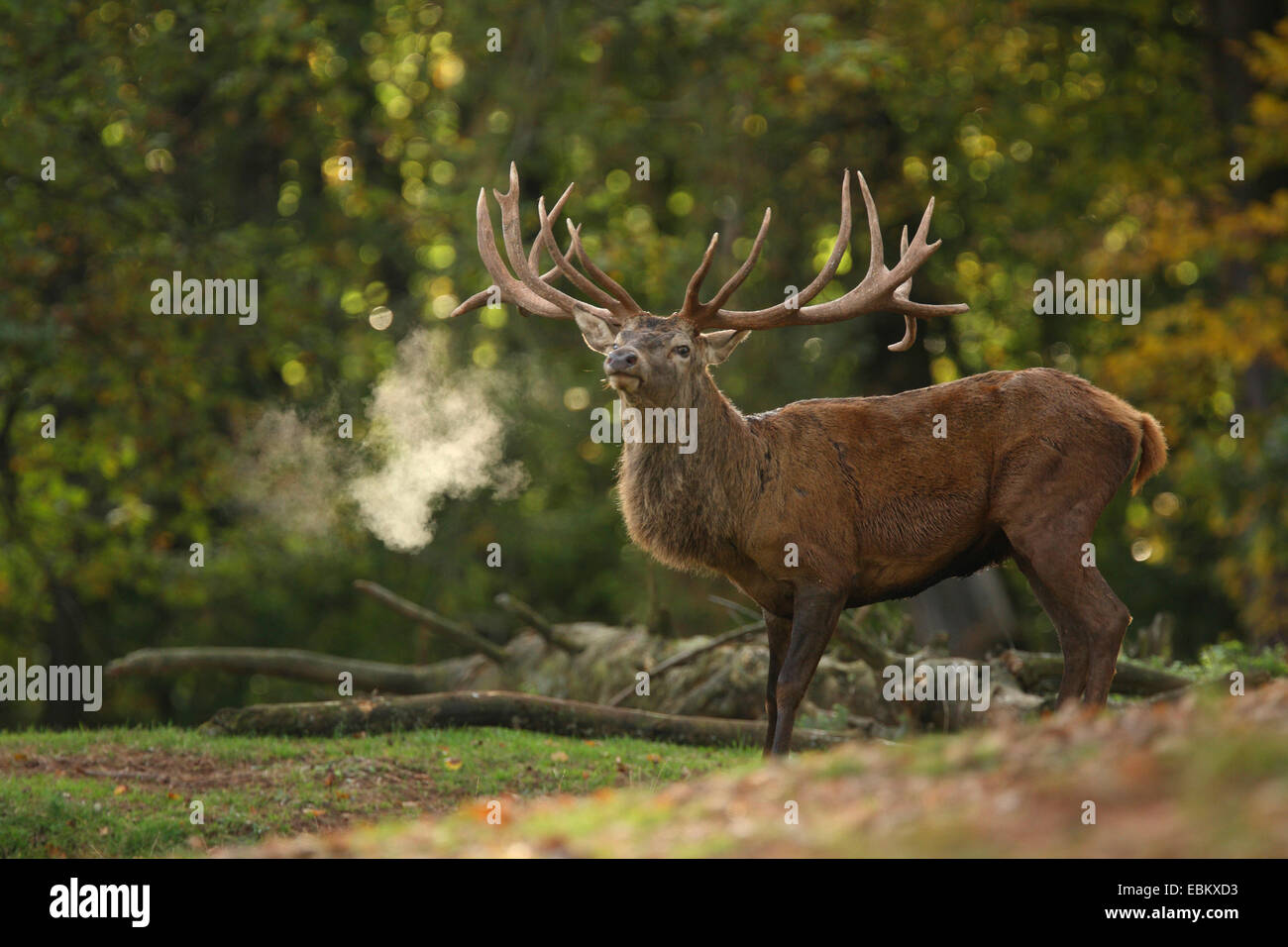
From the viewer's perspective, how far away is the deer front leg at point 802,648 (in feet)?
25.7

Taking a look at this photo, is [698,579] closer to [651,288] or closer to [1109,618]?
[651,288]

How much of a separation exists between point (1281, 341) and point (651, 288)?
727 centimetres

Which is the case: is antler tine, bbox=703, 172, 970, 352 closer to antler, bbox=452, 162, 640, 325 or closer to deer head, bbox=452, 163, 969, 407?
deer head, bbox=452, 163, 969, 407

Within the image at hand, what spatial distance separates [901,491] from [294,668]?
21.6ft

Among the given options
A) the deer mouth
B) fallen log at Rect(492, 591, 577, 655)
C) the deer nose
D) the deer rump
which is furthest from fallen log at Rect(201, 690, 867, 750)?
the deer nose

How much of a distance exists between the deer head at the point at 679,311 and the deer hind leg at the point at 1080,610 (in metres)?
1.45

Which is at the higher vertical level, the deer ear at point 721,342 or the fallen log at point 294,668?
the deer ear at point 721,342

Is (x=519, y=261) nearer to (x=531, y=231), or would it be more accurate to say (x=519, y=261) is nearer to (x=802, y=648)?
(x=802, y=648)

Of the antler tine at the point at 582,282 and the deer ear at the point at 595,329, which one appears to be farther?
the deer ear at the point at 595,329

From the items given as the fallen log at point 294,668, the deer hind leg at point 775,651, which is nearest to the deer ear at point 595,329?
the deer hind leg at point 775,651

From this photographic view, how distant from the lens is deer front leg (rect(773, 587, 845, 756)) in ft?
25.7

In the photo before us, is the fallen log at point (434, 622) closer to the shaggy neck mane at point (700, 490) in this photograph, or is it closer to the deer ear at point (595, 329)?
the deer ear at point (595, 329)

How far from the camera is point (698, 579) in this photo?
17750 millimetres
